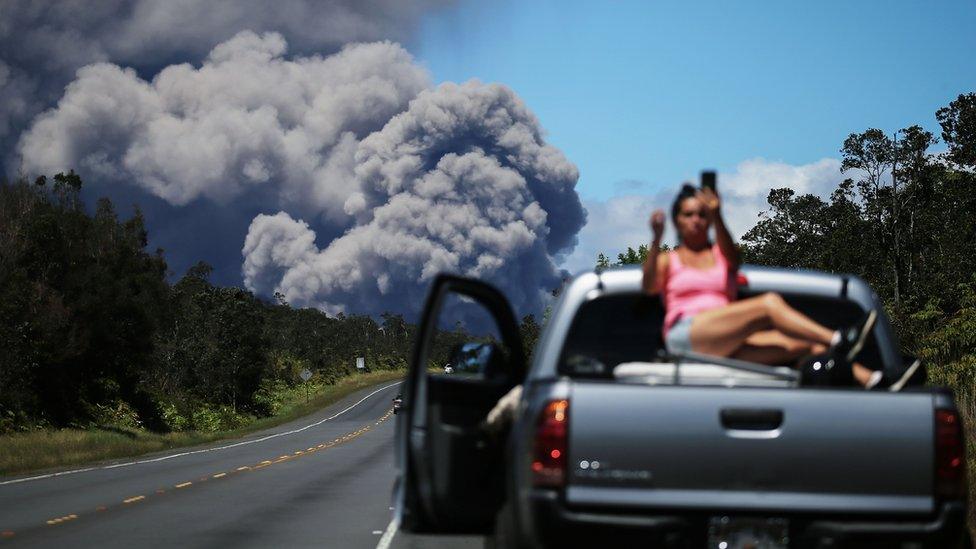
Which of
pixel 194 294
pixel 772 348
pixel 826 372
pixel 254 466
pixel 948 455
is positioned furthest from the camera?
pixel 194 294

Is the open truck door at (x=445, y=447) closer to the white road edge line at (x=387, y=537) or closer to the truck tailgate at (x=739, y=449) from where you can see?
the truck tailgate at (x=739, y=449)

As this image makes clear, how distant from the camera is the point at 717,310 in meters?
6.20

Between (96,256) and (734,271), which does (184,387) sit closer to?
(96,256)

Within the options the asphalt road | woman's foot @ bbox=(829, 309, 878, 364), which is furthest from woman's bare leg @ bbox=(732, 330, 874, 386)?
the asphalt road

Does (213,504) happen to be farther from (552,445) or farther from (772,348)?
(552,445)

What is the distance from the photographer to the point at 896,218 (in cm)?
7756

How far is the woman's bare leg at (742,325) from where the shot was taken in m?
6.16

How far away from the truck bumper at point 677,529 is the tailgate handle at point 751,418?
341 mm

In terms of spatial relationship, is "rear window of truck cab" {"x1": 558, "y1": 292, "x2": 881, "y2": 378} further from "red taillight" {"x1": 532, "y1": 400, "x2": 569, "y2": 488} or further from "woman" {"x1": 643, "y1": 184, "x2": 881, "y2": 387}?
"red taillight" {"x1": 532, "y1": 400, "x2": 569, "y2": 488}

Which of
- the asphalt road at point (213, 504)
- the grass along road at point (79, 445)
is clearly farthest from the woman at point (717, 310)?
the grass along road at point (79, 445)

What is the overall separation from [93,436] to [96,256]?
22.2 metres

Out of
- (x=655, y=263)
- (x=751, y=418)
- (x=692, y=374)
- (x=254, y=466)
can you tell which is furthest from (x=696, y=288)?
(x=254, y=466)

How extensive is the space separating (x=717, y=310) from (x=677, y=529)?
Answer: 4.15ft

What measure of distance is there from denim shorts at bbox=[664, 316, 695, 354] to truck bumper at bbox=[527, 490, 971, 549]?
1.11m
